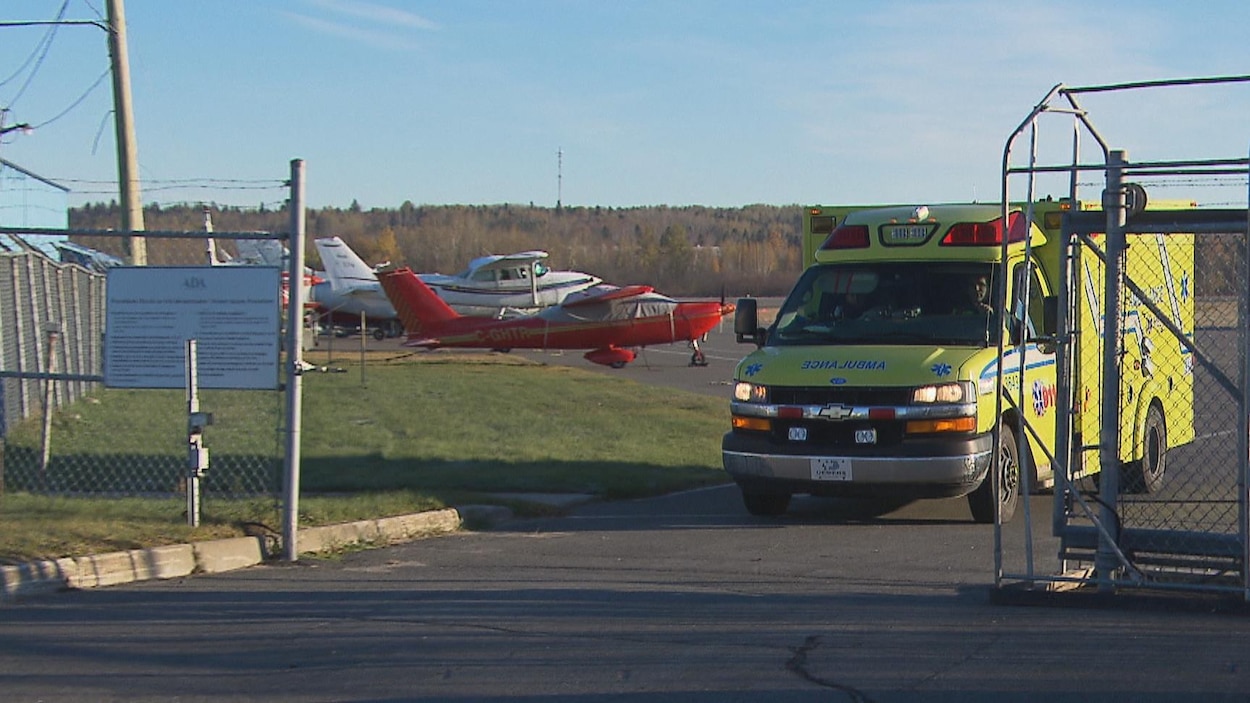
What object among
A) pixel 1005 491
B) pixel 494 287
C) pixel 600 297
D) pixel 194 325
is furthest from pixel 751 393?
pixel 494 287

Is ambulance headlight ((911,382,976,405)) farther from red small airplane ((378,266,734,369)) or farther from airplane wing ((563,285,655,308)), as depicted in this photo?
airplane wing ((563,285,655,308))

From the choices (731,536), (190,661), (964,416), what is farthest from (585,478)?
(190,661)

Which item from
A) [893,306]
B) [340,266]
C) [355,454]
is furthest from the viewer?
[340,266]

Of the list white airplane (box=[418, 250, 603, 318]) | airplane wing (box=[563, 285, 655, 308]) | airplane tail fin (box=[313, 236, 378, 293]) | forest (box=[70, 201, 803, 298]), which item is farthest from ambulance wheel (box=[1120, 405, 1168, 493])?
forest (box=[70, 201, 803, 298])

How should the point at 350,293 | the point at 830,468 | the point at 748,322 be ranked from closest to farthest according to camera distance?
1. the point at 830,468
2. the point at 748,322
3. the point at 350,293

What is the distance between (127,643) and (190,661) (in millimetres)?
597

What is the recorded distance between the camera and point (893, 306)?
40.8ft

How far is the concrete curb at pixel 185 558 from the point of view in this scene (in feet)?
29.3

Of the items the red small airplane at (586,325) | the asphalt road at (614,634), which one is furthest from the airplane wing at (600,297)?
the asphalt road at (614,634)

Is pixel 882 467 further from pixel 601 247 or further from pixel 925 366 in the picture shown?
pixel 601 247

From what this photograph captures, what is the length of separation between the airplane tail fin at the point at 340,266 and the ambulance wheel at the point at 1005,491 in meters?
44.6

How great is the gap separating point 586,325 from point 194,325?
29307 millimetres

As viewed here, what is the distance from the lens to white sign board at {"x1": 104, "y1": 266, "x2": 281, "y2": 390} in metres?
10.2

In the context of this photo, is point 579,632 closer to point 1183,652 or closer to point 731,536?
point 1183,652
